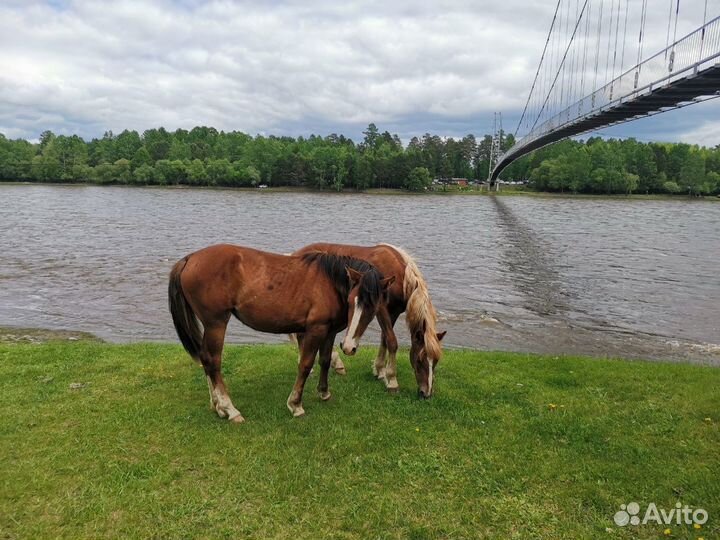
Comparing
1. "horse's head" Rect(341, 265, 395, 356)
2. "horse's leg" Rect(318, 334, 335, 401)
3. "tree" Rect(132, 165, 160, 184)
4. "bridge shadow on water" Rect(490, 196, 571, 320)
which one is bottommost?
"bridge shadow on water" Rect(490, 196, 571, 320)

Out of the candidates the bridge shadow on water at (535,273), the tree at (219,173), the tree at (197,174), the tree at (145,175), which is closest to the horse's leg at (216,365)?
the bridge shadow on water at (535,273)

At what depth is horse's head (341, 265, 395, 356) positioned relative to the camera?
507cm

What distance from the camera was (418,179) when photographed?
105 metres

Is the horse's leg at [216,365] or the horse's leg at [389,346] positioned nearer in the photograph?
the horse's leg at [216,365]

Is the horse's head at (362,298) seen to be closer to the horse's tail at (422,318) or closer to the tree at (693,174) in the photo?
the horse's tail at (422,318)

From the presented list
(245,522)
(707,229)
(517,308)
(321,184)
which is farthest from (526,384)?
(321,184)

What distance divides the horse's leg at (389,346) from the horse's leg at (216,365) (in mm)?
1933

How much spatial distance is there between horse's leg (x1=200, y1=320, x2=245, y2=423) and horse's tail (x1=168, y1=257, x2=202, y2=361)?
27 cm

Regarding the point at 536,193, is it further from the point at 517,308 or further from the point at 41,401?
the point at 41,401

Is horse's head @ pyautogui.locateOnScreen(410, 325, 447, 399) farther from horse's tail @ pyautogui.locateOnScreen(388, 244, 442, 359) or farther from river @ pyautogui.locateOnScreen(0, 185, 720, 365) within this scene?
river @ pyautogui.locateOnScreen(0, 185, 720, 365)

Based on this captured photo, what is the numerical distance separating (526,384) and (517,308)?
8.53 metres

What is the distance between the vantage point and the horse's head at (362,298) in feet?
16.6

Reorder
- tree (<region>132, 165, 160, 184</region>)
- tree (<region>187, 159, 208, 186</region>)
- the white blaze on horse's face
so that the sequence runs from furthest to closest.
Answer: tree (<region>187, 159, 208, 186</region>), tree (<region>132, 165, 160, 184</region>), the white blaze on horse's face

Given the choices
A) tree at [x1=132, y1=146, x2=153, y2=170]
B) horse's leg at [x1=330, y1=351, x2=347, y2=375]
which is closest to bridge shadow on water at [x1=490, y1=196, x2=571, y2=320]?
horse's leg at [x1=330, y1=351, x2=347, y2=375]
